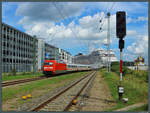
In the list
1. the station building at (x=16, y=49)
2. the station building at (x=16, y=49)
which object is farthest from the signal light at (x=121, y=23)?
the station building at (x=16, y=49)

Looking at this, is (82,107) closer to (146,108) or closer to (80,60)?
(146,108)

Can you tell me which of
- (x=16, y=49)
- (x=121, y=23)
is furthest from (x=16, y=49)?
(x=121, y=23)

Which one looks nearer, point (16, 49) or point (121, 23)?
point (121, 23)

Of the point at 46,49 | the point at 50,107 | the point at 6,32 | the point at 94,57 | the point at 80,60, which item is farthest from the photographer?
the point at 80,60

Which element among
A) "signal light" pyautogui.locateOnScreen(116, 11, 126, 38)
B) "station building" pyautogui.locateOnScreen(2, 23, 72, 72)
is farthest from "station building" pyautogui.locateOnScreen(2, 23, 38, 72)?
"signal light" pyautogui.locateOnScreen(116, 11, 126, 38)

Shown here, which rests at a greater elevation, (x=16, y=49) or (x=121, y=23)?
(x=16, y=49)

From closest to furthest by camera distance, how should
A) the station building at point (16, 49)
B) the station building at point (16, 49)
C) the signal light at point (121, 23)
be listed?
the signal light at point (121, 23), the station building at point (16, 49), the station building at point (16, 49)

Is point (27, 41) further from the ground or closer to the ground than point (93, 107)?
further from the ground

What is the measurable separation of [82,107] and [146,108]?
2.92m

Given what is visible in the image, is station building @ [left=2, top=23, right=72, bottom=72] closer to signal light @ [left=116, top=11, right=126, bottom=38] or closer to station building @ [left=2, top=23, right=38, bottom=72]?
station building @ [left=2, top=23, right=38, bottom=72]

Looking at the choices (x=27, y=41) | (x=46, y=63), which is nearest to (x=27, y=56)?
(x=27, y=41)

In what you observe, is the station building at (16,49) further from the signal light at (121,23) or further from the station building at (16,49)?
the signal light at (121,23)

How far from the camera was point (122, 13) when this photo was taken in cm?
990

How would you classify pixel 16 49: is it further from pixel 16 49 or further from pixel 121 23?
pixel 121 23
